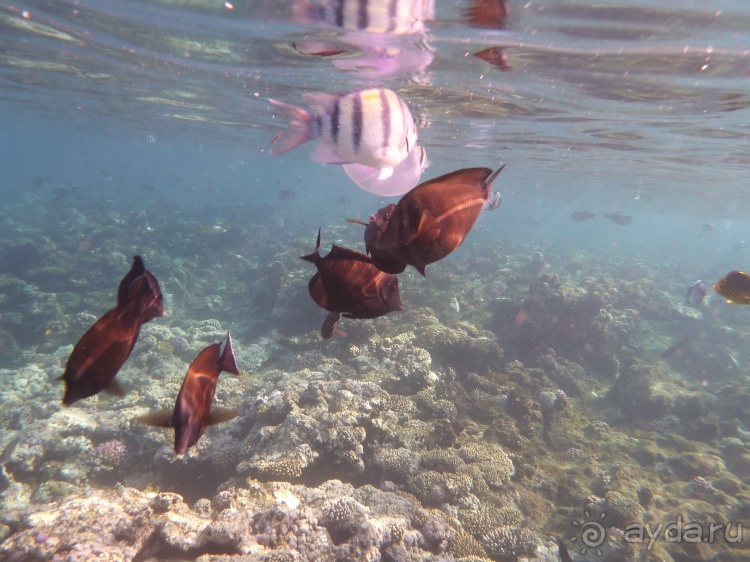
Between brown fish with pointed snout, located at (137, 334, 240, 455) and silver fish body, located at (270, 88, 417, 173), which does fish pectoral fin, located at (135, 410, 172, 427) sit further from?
silver fish body, located at (270, 88, 417, 173)

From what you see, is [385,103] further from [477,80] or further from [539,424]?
[477,80]

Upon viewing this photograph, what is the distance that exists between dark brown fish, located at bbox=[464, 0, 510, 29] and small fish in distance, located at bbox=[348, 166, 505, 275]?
25.6ft

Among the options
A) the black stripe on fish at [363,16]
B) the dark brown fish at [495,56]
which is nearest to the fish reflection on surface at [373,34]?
the black stripe on fish at [363,16]

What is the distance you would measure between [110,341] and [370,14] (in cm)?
844

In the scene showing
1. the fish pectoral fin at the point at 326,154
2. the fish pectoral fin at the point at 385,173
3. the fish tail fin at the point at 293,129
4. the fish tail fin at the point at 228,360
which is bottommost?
the fish tail fin at the point at 228,360

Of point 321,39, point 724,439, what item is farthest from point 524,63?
point 724,439

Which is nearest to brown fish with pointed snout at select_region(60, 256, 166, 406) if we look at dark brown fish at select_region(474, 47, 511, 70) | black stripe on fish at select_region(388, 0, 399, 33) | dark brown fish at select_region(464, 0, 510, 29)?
black stripe on fish at select_region(388, 0, 399, 33)

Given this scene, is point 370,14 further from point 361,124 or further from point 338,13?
point 361,124

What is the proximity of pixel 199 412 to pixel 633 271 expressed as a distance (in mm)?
34281

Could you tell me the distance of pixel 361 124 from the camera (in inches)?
70.9

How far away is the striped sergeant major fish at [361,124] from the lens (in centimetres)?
180

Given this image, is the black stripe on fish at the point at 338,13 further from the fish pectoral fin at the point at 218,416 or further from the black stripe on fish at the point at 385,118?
the fish pectoral fin at the point at 218,416

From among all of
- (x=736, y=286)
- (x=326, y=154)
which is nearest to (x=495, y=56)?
(x=736, y=286)

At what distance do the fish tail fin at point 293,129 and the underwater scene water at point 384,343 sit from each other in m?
0.02
